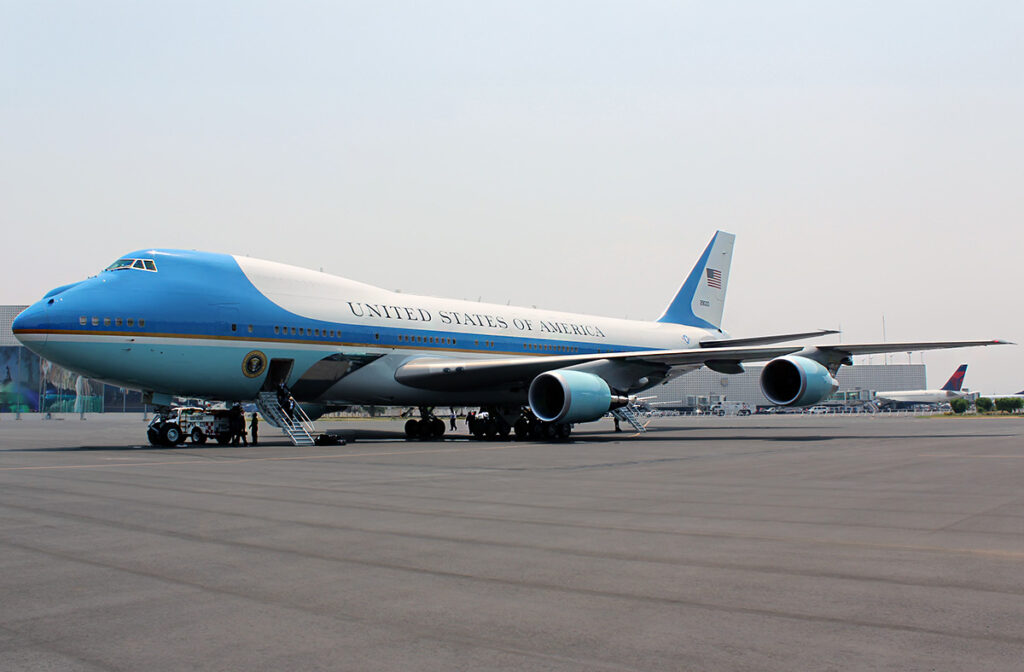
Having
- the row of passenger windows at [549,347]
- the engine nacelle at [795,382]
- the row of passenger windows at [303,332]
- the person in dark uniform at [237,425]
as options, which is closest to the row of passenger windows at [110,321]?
the row of passenger windows at [303,332]

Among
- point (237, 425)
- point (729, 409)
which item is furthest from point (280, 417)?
point (729, 409)

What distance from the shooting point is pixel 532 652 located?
388 centimetres

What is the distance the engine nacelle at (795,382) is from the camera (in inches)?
964

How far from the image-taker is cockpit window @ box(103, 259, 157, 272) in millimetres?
20672

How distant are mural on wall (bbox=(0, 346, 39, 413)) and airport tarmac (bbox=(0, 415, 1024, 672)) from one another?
109m

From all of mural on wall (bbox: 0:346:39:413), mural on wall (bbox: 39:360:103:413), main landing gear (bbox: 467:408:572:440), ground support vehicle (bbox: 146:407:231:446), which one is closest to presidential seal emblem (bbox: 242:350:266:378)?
ground support vehicle (bbox: 146:407:231:446)

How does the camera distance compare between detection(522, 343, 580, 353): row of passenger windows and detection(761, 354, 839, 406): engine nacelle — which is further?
detection(522, 343, 580, 353): row of passenger windows

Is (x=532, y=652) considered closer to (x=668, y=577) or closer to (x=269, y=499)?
(x=668, y=577)

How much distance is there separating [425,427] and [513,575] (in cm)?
2433

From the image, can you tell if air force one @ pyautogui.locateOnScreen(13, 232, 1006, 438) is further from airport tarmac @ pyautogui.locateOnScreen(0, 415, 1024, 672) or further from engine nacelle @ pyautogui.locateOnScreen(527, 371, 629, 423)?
airport tarmac @ pyautogui.locateOnScreen(0, 415, 1024, 672)

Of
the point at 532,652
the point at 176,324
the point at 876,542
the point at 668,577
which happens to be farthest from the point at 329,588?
the point at 176,324

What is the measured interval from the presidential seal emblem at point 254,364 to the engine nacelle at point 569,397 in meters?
7.81

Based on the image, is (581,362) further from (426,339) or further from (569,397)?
(426,339)

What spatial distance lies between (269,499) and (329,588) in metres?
5.08
